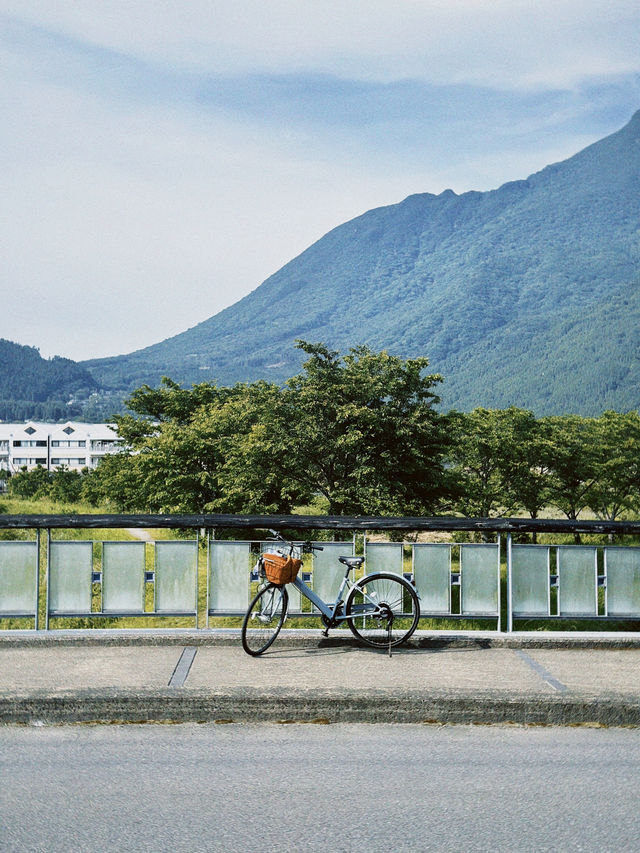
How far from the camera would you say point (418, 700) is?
228 inches

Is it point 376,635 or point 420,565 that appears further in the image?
point 420,565

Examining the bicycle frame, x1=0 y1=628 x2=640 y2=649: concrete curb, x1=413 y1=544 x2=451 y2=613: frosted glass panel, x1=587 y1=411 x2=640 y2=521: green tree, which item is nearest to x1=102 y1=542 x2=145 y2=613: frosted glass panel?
x1=0 y1=628 x2=640 y2=649: concrete curb

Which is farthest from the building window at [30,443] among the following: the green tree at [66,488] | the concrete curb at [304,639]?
the concrete curb at [304,639]

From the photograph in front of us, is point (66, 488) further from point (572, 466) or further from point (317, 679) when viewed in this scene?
point (317, 679)

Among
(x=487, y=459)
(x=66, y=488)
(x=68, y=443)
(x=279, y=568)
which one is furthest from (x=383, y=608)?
(x=68, y=443)

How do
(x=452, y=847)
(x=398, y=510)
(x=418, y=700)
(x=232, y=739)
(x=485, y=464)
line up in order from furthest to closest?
(x=485, y=464), (x=398, y=510), (x=418, y=700), (x=232, y=739), (x=452, y=847)

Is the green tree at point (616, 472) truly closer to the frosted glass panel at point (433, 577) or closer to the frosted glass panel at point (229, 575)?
the frosted glass panel at point (433, 577)

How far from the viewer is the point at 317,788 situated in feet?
15.2

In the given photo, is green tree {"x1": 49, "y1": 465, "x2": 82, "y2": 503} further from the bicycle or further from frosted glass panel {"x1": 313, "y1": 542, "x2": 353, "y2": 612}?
the bicycle

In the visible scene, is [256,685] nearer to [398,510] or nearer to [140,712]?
[140,712]

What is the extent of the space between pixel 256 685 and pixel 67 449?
187098 mm

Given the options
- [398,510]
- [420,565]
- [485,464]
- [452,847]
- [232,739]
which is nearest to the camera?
[452,847]

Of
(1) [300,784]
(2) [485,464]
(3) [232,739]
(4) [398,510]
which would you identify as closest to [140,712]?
(3) [232,739]

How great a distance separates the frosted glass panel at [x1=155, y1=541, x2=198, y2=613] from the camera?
7.75m
